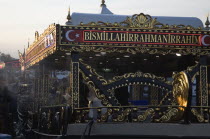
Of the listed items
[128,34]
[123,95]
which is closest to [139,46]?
[128,34]

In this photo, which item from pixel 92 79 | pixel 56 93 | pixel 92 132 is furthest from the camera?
pixel 56 93

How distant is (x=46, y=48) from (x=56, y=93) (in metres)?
2.39

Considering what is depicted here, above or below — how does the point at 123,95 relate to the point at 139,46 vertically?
below

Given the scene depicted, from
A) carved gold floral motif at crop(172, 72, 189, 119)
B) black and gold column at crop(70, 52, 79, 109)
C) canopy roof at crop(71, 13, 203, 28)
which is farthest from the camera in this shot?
canopy roof at crop(71, 13, 203, 28)

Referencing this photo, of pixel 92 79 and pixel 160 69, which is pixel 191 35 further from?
pixel 160 69

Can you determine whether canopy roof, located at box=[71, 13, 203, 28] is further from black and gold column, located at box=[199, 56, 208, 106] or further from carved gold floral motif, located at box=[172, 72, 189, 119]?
carved gold floral motif, located at box=[172, 72, 189, 119]

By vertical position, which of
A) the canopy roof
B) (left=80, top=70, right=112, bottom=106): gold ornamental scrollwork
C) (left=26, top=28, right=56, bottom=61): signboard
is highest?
the canopy roof

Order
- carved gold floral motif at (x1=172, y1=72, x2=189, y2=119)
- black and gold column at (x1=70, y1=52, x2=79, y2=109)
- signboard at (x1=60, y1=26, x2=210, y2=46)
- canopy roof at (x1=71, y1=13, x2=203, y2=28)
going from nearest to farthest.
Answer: carved gold floral motif at (x1=172, y1=72, x2=189, y2=119) → black and gold column at (x1=70, y1=52, x2=79, y2=109) → signboard at (x1=60, y1=26, x2=210, y2=46) → canopy roof at (x1=71, y1=13, x2=203, y2=28)

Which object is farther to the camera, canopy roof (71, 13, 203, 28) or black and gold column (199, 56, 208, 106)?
canopy roof (71, 13, 203, 28)

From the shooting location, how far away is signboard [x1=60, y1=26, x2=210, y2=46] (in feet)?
45.8

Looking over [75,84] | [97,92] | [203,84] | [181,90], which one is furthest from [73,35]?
[181,90]

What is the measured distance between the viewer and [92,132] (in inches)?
282

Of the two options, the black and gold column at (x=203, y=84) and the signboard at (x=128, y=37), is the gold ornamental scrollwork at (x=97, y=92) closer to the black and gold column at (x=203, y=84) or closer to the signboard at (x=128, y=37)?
the signboard at (x=128, y=37)

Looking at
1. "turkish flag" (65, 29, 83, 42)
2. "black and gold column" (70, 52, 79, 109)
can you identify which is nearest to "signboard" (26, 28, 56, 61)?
"turkish flag" (65, 29, 83, 42)
